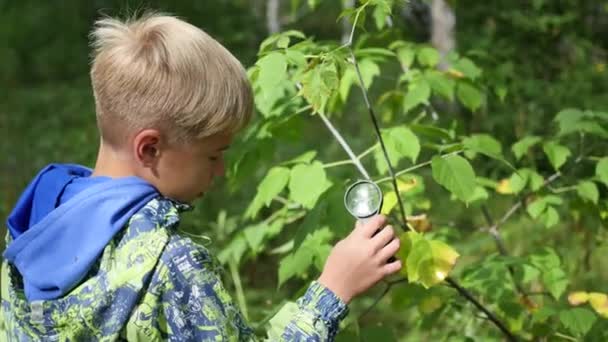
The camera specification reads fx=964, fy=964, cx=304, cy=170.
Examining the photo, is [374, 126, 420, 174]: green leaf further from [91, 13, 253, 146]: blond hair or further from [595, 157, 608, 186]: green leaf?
[91, 13, 253, 146]: blond hair

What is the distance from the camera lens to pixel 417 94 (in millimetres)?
2902

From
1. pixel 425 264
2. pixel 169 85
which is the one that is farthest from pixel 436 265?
pixel 169 85

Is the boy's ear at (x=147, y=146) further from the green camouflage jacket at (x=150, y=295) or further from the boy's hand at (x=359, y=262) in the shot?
the boy's hand at (x=359, y=262)

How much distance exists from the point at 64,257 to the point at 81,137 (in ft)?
15.3

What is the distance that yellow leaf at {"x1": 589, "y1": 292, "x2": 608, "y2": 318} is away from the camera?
9.00ft

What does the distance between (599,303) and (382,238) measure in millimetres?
1203

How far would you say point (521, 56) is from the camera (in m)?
5.68

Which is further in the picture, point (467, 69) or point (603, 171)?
point (467, 69)

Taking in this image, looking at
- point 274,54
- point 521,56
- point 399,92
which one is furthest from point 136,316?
point 521,56

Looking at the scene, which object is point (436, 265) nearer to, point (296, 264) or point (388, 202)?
point (388, 202)

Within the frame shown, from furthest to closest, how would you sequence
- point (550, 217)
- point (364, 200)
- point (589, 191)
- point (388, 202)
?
1. point (550, 217)
2. point (589, 191)
3. point (388, 202)
4. point (364, 200)

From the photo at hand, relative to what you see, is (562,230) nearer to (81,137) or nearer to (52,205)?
(81,137)

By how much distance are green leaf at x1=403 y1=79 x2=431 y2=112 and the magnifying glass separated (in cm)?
89

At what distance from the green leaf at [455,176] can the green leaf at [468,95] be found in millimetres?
701
